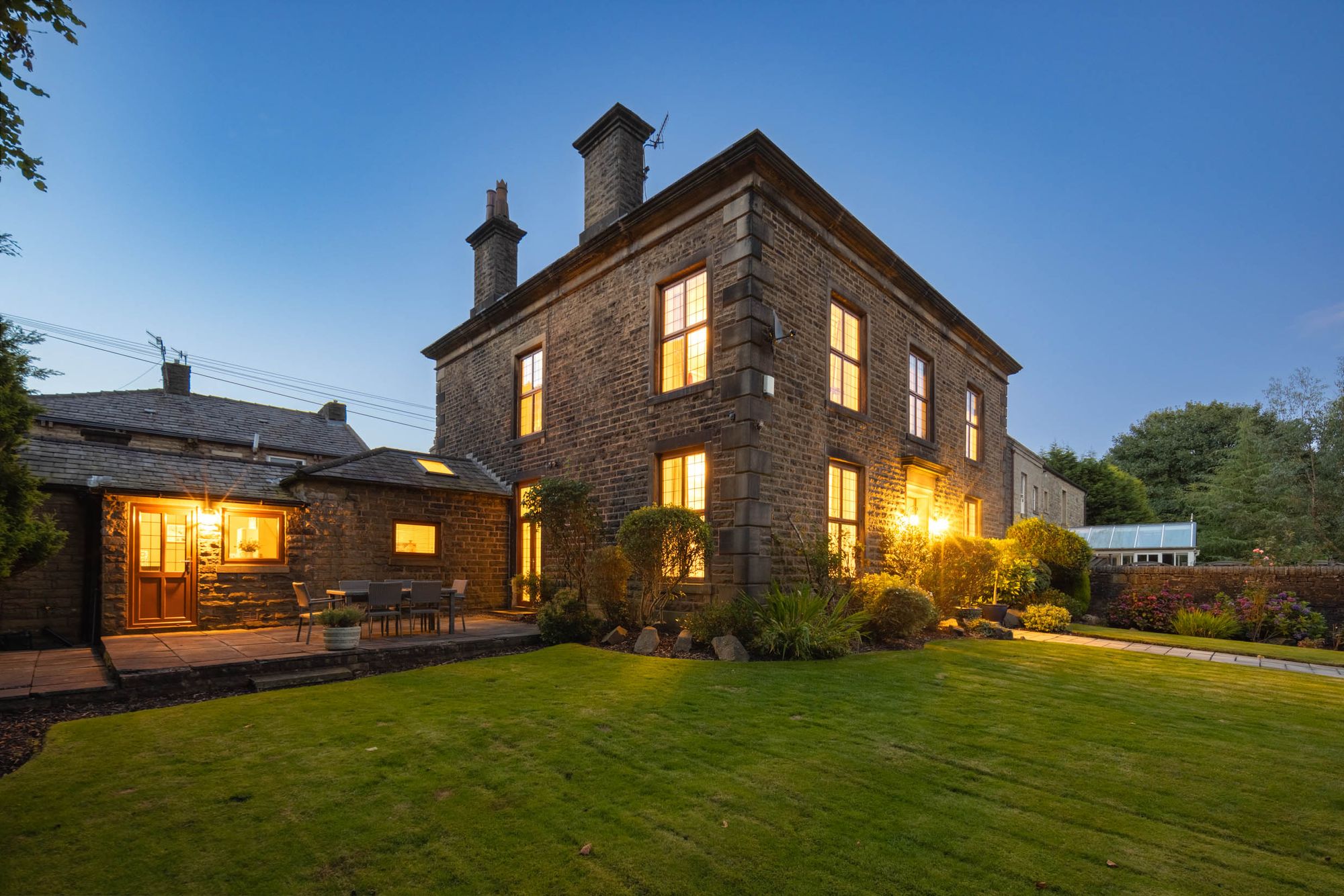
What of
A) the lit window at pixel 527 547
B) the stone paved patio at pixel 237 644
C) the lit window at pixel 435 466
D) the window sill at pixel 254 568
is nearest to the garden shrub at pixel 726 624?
the stone paved patio at pixel 237 644

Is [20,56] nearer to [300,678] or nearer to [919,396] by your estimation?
[300,678]

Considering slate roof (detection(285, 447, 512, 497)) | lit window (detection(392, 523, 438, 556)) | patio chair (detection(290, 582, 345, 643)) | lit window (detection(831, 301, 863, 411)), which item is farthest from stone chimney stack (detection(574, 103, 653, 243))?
patio chair (detection(290, 582, 345, 643))

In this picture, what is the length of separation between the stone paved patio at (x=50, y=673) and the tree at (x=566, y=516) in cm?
544

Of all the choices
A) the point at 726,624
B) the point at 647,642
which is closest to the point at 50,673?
the point at 647,642

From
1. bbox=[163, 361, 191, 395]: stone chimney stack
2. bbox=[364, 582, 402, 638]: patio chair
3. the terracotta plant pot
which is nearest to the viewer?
the terracotta plant pot

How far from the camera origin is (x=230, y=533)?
10609 millimetres

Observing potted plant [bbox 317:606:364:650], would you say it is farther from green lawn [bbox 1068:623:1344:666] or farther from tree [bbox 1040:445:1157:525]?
tree [bbox 1040:445:1157:525]

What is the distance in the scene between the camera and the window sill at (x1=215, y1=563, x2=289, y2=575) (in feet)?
34.0

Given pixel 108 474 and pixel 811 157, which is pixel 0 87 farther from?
pixel 811 157

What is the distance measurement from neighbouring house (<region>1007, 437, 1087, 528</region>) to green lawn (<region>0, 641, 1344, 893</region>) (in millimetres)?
14846

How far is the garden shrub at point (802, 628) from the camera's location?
25.5 feet

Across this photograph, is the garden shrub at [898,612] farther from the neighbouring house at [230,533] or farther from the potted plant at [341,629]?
the neighbouring house at [230,533]

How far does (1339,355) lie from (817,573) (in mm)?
22952

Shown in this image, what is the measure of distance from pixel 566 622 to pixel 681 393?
415cm
